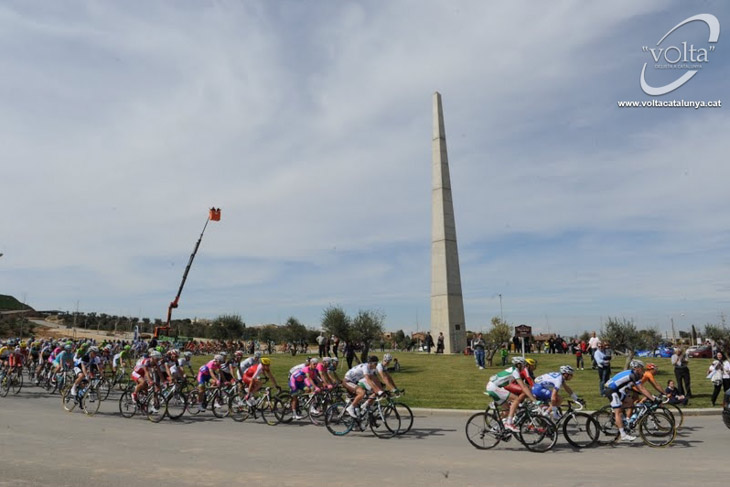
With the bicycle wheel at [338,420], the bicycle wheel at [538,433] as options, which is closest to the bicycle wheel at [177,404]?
the bicycle wheel at [338,420]

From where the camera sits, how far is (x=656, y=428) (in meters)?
10.6

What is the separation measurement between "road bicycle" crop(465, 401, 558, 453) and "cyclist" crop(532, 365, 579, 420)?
458 mm

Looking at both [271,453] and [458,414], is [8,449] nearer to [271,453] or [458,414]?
[271,453]

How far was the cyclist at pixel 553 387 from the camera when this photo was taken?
10562 mm

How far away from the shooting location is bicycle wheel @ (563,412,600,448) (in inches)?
411

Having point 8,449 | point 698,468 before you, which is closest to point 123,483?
point 8,449

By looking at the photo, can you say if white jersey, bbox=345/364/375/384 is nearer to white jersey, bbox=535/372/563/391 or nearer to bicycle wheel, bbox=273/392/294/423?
bicycle wheel, bbox=273/392/294/423

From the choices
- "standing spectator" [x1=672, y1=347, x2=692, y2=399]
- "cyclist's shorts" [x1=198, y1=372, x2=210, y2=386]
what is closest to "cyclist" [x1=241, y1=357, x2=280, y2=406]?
"cyclist's shorts" [x1=198, y1=372, x2=210, y2=386]

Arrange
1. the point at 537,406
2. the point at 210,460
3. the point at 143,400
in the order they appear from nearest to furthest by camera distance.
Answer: the point at 210,460, the point at 537,406, the point at 143,400

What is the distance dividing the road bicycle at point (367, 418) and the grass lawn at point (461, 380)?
4.12 meters

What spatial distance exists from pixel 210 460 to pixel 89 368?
8.02 m

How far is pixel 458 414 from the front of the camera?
48.1ft

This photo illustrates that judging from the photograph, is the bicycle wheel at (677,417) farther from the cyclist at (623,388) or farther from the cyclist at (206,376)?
the cyclist at (206,376)

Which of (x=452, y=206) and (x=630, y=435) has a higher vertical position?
(x=452, y=206)
